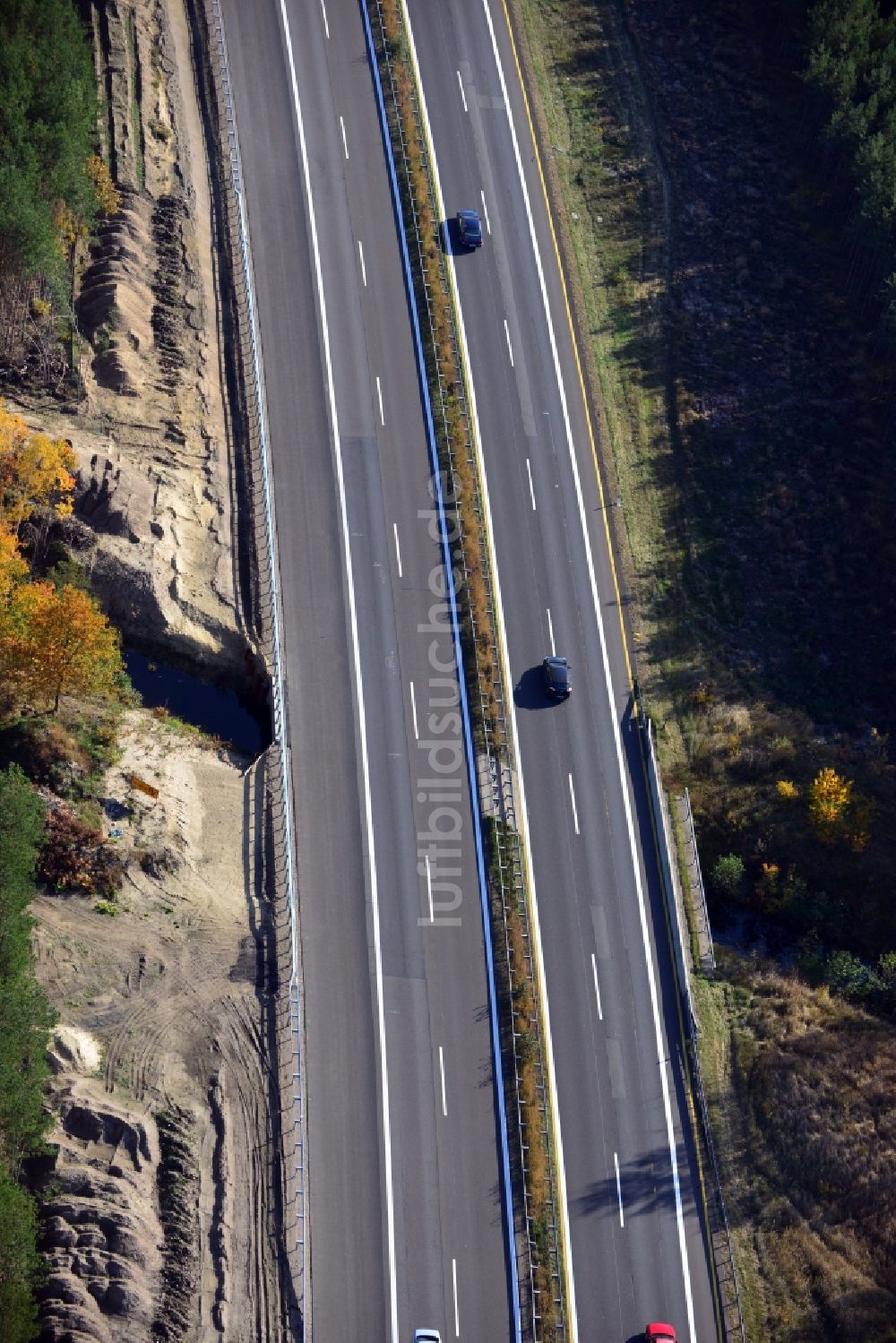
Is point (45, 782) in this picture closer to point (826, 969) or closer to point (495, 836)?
point (495, 836)

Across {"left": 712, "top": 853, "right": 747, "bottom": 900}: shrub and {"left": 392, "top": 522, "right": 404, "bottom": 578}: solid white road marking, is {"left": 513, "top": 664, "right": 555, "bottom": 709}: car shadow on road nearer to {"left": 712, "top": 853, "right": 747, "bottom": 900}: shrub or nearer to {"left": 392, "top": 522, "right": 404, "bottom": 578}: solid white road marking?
{"left": 392, "top": 522, "right": 404, "bottom": 578}: solid white road marking

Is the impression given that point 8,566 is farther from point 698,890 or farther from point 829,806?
point 829,806

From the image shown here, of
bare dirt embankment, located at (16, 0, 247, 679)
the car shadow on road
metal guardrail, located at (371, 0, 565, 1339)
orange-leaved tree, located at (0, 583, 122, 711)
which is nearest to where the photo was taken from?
metal guardrail, located at (371, 0, 565, 1339)

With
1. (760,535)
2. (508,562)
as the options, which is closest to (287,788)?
(508,562)

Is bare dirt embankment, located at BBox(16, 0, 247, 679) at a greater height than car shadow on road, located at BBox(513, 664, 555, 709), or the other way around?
bare dirt embankment, located at BBox(16, 0, 247, 679)

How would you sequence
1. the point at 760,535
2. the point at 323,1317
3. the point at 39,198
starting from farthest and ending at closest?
1. the point at 760,535
2. the point at 39,198
3. the point at 323,1317

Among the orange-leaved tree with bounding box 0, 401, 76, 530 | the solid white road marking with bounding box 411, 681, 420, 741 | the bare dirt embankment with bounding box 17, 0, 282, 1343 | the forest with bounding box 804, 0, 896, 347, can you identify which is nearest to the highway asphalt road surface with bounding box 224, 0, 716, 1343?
the solid white road marking with bounding box 411, 681, 420, 741

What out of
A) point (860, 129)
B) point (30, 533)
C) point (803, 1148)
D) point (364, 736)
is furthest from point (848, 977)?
point (860, 129)
